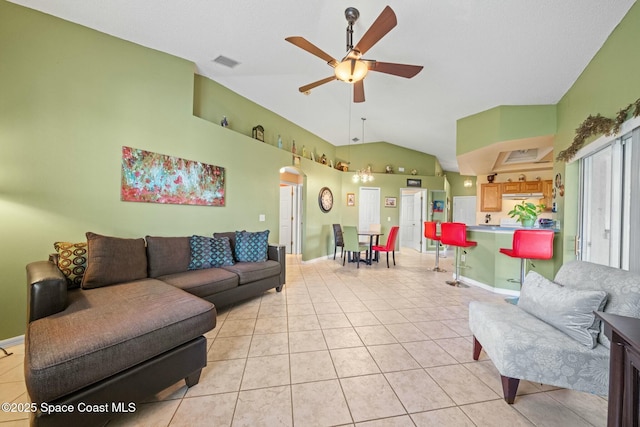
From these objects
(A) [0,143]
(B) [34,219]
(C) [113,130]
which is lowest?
(B) [34,219]

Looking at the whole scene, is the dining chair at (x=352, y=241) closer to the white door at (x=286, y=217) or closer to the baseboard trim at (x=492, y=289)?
the white door at (x=286, y=217)

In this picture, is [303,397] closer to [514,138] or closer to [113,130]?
[113,130]

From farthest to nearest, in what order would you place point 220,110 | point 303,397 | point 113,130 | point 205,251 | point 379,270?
1. point 379,270
2. point 220,110
3. point 205,251
4. point 113,130
5. point 303,397

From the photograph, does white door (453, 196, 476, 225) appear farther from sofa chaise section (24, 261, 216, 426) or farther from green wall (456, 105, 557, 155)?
sofa chaise section (24, 261, 216, 426)

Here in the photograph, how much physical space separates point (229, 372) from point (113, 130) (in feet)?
9.22

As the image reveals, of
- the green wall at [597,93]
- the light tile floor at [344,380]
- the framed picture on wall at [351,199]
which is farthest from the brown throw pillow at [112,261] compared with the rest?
the framed picture on wall at [351,199]

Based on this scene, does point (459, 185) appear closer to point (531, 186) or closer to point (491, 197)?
point (491, 197)

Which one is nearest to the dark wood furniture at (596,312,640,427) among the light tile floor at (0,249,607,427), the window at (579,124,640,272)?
the light tile floor at (0,249,607,427)

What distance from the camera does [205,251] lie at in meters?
3.12

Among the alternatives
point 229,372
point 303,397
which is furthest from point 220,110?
point 303,397

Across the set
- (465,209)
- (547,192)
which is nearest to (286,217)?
(547,192)

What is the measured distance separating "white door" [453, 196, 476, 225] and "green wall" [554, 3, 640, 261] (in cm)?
569

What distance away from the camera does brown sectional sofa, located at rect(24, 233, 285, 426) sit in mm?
1114

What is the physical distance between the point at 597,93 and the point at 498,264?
8.08 feet
